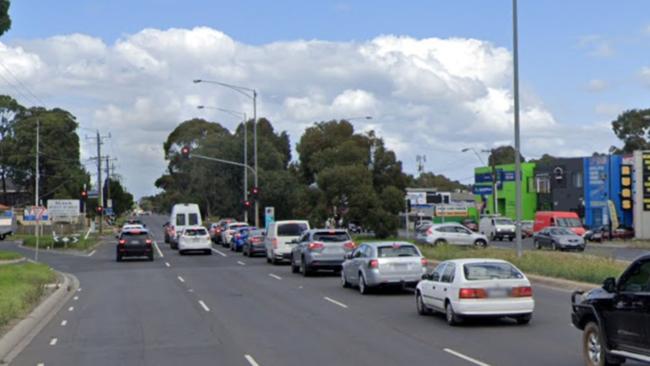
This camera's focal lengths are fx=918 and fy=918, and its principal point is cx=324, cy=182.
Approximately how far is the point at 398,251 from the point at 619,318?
13.5 meters

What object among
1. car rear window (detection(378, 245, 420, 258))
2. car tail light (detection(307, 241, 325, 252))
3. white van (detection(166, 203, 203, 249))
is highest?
white van (detection(166, 203, 203, 249))

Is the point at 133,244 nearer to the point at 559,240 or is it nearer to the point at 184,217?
the point at 184,217

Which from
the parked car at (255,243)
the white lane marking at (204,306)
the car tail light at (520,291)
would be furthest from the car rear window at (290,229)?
the car tail light at (520,291)

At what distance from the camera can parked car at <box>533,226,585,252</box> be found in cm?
5025

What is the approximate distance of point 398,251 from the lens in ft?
79.8

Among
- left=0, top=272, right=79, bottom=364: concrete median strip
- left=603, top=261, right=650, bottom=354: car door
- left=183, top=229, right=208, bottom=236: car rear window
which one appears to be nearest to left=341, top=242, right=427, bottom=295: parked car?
left=0, top=272, right=79, bottom=364: concrete median strip

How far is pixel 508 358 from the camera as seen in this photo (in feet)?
42.6

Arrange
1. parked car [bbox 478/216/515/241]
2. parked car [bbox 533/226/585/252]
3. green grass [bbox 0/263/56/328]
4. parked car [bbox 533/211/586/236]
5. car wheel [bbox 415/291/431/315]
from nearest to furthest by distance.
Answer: green grass [bbox 0/263/56/328] → car wheel [bbox 415/291/431/315] → parked car [bbox 533/226/585/252] → parked car [bbox 533/211/586/236] → parked car [bbox 478/216/515/241]

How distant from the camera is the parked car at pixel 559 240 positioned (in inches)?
1978

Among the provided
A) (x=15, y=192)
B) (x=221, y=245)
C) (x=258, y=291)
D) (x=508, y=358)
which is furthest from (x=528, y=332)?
(x=15, y=192)

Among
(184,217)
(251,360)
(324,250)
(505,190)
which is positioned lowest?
(251,360)

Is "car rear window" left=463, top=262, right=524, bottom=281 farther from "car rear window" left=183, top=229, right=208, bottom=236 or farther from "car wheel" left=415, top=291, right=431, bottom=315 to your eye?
"car rear window" left=183, top=229, right=208, bottom=236

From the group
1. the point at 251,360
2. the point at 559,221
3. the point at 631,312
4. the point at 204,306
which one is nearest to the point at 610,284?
the point at 631,312

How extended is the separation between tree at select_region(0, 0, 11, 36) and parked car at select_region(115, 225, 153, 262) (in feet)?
49.4
